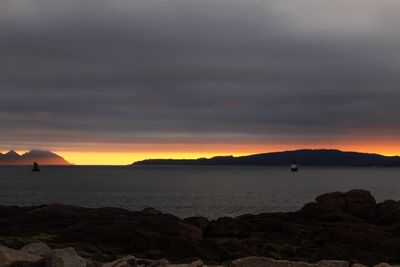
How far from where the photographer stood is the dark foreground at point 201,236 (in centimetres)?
4053

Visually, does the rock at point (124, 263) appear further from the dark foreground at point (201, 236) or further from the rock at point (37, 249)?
the dark foreground at point (201, 236)

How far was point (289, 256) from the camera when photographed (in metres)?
43.5

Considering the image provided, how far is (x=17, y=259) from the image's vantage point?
18969mm

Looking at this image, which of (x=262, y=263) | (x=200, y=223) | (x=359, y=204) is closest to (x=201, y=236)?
(x=200, y=223)

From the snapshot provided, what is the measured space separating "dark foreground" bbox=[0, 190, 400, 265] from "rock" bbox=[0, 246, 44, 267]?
560 inches

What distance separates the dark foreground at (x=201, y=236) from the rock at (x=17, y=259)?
14.2 metres

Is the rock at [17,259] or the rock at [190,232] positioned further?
the rock at [190,232]

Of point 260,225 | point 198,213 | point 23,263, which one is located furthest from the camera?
point 198,213

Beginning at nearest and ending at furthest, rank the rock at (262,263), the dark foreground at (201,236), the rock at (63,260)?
the rock at (63,260) < the rock at (262,263) < the dark foreground at (201,236)

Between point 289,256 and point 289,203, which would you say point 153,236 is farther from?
point 289,203

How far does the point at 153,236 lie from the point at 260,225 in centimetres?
1633

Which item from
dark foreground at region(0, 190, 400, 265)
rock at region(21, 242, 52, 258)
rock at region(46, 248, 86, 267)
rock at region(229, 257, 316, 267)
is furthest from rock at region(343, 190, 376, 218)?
rock at region(46, 248, 86, 267)

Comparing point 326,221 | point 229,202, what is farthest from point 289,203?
point 326,221

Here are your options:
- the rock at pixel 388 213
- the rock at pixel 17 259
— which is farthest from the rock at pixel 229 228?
the rock at pixel 17 259
